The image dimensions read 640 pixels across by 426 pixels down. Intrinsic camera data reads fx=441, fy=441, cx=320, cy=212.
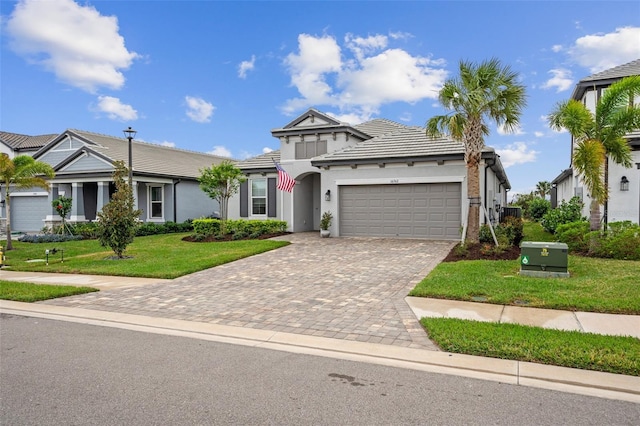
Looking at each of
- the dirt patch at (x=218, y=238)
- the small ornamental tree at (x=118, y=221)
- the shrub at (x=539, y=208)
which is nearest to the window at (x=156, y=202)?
the dirt patch at (x=218, y=238)

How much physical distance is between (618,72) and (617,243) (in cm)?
1071

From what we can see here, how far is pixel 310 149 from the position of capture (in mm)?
21797

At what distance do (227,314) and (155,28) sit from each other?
13271 millimetres

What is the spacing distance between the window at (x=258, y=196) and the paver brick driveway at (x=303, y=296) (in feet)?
29.3

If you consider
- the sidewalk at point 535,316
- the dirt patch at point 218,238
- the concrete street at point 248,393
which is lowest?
the concrete street at point 248,393

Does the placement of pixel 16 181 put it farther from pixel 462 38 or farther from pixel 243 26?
pixel 462 38

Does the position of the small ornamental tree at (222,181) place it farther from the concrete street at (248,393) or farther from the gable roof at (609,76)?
the gable roof at (609,76)

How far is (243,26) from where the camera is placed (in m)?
18.0

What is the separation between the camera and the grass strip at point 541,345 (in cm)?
501

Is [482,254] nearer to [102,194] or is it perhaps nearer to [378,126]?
[378,126]

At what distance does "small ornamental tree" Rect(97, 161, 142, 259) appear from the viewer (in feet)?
46.5

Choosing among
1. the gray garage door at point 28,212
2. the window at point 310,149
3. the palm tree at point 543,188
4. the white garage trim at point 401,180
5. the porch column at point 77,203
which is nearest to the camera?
the white garage trim at point 401,180

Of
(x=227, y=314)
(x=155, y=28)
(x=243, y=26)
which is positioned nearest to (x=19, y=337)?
(x=227, y=314)

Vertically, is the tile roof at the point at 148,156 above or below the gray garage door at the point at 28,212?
above
